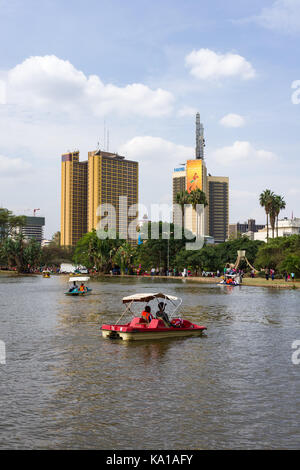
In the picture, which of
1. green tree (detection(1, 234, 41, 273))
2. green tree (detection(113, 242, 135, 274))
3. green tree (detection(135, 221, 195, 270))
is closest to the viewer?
green tree (detection(113, 242, 135, 274))

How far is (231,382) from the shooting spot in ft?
44.0

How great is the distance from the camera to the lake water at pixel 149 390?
9469 mm

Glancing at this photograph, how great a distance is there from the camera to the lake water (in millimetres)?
9469

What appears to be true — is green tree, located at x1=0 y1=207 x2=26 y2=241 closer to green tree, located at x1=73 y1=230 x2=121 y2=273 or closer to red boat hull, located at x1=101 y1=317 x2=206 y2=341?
green tree, located at x1=73 y1=230 x2=121 y2=273

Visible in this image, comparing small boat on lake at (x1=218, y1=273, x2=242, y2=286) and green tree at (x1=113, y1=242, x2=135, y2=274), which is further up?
green tree at (x1=113, y1=242, x2=135, y2=274)

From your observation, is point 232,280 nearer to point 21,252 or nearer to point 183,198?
point 183,198

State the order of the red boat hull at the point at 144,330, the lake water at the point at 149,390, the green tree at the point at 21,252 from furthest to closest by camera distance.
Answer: the green tree at the point at 21,252 < the red boat hull at the point at 144,330 < the lake water at the point at 149,390

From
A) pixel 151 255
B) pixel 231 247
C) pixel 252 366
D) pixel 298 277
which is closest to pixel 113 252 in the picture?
pixel 151 255

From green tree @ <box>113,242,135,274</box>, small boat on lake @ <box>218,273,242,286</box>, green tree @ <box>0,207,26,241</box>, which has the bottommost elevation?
small boat on lake @ <box>218,273,242,286</box>

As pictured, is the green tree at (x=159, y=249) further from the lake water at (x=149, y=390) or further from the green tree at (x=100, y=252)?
the lake water at (x=149, y=390)

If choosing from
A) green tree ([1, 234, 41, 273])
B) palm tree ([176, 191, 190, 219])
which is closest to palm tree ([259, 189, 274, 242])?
palm tree ([176, 191, 190, 219])

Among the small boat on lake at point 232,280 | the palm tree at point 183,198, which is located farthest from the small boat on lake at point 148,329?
the palm tree at point 183,198

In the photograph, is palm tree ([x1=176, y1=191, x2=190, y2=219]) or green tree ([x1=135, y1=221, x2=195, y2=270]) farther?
green tree ([x1=135, y1=221, x2=195, y2=270])
